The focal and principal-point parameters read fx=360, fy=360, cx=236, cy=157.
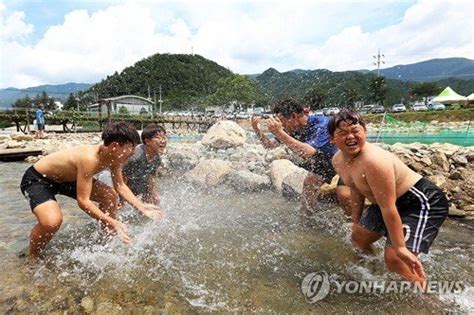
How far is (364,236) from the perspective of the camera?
350 centimetres

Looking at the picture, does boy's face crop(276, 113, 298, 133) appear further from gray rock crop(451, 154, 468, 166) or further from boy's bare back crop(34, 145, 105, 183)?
gray rock crop(451, 154, 468, 166)

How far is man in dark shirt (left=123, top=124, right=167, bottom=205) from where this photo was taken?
16.3ft

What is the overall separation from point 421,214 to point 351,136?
876 millimetres

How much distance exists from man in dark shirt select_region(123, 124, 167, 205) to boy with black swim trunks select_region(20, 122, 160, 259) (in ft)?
2.67

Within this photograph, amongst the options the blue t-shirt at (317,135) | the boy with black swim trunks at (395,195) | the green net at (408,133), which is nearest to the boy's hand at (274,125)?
the blue t-shirt at (317,135)

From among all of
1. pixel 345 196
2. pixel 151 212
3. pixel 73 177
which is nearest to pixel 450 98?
pixel 345 196

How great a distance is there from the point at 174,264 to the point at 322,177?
241 centimetres

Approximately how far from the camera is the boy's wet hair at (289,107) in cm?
477

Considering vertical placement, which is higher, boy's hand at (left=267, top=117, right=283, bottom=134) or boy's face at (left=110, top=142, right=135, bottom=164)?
boy's hand at (left=267, top=117, right=283, bottom=134)

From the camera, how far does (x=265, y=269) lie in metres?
3.72

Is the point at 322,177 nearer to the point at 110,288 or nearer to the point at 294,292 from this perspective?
the point at 294,292

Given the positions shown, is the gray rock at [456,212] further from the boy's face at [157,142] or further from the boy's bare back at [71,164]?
the boy's bare back at [71,164]

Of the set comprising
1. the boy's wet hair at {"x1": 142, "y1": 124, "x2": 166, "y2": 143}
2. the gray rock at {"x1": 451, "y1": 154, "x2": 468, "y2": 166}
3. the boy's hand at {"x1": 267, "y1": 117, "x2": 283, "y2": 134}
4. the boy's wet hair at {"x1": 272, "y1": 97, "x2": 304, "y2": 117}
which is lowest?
the gray rock at {"x1": 451, "y1": 154, "x2": 468, "y2": 166}

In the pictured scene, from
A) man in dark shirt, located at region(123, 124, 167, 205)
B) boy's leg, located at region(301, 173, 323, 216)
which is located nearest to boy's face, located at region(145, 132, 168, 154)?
man in dark shirt, located at region(123, 124, 167, 205)
